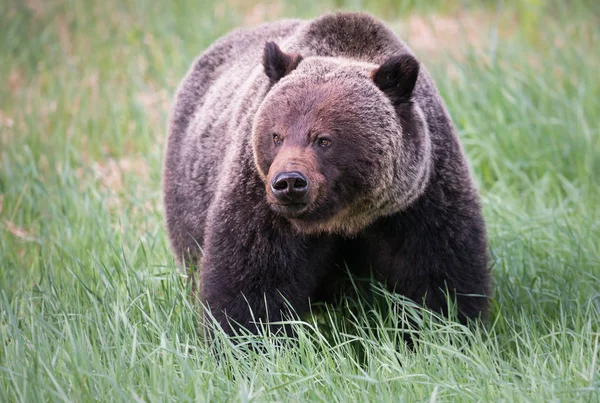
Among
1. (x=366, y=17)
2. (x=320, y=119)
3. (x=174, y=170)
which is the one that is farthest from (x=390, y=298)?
(x=174, y=170)

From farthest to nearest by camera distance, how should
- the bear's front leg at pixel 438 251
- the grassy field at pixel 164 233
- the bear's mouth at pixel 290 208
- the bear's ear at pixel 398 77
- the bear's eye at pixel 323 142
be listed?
the bear's front leg at pixel 438 251 → the bear's ear at pixel 398 77 → the bear's eye at pixel 323 142 → the bear's mouth at pixel 290 208 → the grassy field at pixel 164 233

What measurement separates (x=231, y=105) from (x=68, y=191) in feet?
7.84

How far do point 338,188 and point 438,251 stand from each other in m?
0.75

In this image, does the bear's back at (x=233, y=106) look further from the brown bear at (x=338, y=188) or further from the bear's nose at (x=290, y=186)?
the bear's nose at (x=290, y=186)

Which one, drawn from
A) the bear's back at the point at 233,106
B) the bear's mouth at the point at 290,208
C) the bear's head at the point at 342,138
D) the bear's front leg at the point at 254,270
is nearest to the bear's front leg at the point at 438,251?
the bear's head at the point at 342,138

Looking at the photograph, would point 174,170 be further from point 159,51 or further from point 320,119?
point 159,51

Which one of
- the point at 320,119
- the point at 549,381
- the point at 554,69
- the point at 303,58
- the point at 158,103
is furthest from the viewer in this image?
the point at 158,103

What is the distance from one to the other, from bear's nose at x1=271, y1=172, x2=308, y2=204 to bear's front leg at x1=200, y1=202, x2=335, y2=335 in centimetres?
48

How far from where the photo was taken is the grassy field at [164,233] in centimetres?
390

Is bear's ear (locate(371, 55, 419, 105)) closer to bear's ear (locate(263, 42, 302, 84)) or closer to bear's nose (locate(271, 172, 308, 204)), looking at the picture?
bear's ear (locate(263, 42, 302, 84))

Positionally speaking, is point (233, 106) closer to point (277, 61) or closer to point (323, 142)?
point (277, 61)

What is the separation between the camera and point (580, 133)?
7578 millimetres

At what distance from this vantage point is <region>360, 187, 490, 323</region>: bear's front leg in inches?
183

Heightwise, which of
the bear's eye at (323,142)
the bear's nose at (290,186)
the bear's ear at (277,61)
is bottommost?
the bear's nose at (290,186)
